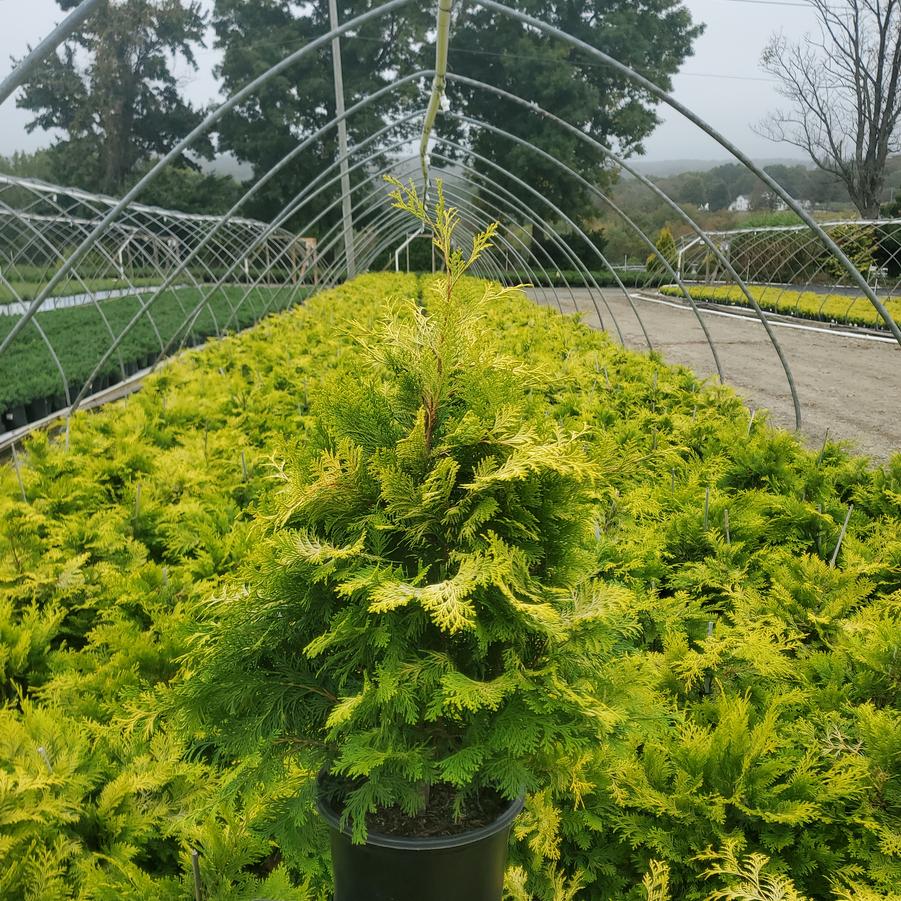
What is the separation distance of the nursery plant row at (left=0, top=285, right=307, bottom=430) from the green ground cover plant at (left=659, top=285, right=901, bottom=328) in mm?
11823

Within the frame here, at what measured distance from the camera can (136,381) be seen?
39.0 feet

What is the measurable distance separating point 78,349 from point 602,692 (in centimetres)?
1164

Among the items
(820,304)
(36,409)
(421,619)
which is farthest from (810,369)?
(421,619)

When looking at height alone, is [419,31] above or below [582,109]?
above

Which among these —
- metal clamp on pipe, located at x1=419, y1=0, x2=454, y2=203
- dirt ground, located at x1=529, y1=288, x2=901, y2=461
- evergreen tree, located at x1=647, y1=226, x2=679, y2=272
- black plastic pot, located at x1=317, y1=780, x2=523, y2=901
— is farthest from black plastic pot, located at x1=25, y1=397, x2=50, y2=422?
evergreen tree, located at x1=647, y1=226, x2=679, y2=272

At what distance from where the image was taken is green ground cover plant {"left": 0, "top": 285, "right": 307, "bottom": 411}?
887cm

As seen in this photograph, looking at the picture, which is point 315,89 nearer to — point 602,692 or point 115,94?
point 115,94

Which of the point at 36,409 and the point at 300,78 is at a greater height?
the point at 300,78

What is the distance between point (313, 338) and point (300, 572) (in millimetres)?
8138

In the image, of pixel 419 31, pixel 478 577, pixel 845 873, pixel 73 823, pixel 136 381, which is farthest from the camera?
pixel 419 31

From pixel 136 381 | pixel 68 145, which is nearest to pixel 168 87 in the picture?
pixel 68 145

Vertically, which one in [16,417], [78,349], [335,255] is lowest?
[16,417]

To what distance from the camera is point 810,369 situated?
12586 mm

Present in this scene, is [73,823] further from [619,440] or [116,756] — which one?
[619,440]
